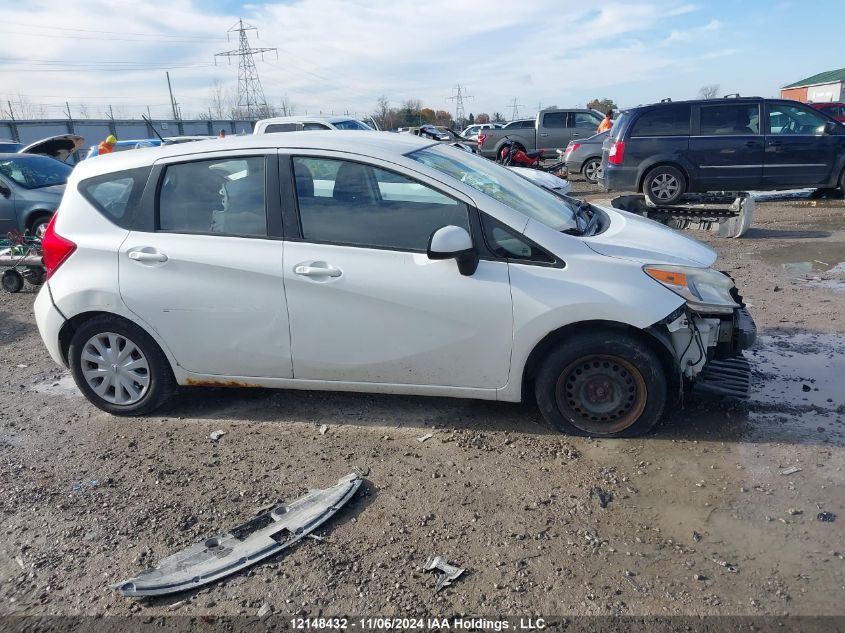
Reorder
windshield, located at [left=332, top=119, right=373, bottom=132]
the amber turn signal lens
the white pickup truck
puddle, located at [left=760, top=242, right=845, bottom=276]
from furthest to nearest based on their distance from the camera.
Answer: the white pickup truck → windshield, located at [left=332, top=119, right=373, bottom=132] → puddle, located at [left=760, top=242, right=845, bottom=276] → the amber turn signal lens

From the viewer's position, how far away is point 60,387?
5.13m

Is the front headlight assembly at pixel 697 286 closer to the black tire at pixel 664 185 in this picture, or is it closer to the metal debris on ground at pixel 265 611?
the metal debris on ground at pixel 265 611

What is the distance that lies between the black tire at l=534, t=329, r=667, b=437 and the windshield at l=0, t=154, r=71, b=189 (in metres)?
9.91

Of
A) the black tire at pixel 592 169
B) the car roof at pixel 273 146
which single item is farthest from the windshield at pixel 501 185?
the black tire at pixel 592 169

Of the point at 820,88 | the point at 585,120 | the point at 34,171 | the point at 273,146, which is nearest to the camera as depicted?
the point at 273,146

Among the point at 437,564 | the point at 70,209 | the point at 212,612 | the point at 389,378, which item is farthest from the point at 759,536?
Result: the point at 70,209

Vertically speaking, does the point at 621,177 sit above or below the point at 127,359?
above

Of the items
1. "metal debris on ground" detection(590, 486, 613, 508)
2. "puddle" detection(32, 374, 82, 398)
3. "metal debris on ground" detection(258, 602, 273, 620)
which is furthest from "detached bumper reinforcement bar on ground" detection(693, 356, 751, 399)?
"puddle" detection(32, 374, 82, 398)

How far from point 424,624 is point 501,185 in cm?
271

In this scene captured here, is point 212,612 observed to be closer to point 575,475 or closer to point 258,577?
point 258,577

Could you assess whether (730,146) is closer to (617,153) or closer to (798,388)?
(617,153)

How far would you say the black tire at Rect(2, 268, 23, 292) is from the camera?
8.13m

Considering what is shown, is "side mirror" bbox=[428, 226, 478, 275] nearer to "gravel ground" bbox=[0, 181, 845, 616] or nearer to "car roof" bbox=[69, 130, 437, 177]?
"car roof" bbox=[69, 130, 437, 177]

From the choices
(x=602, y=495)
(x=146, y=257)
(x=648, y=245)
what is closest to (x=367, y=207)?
(x=146, y=257)
